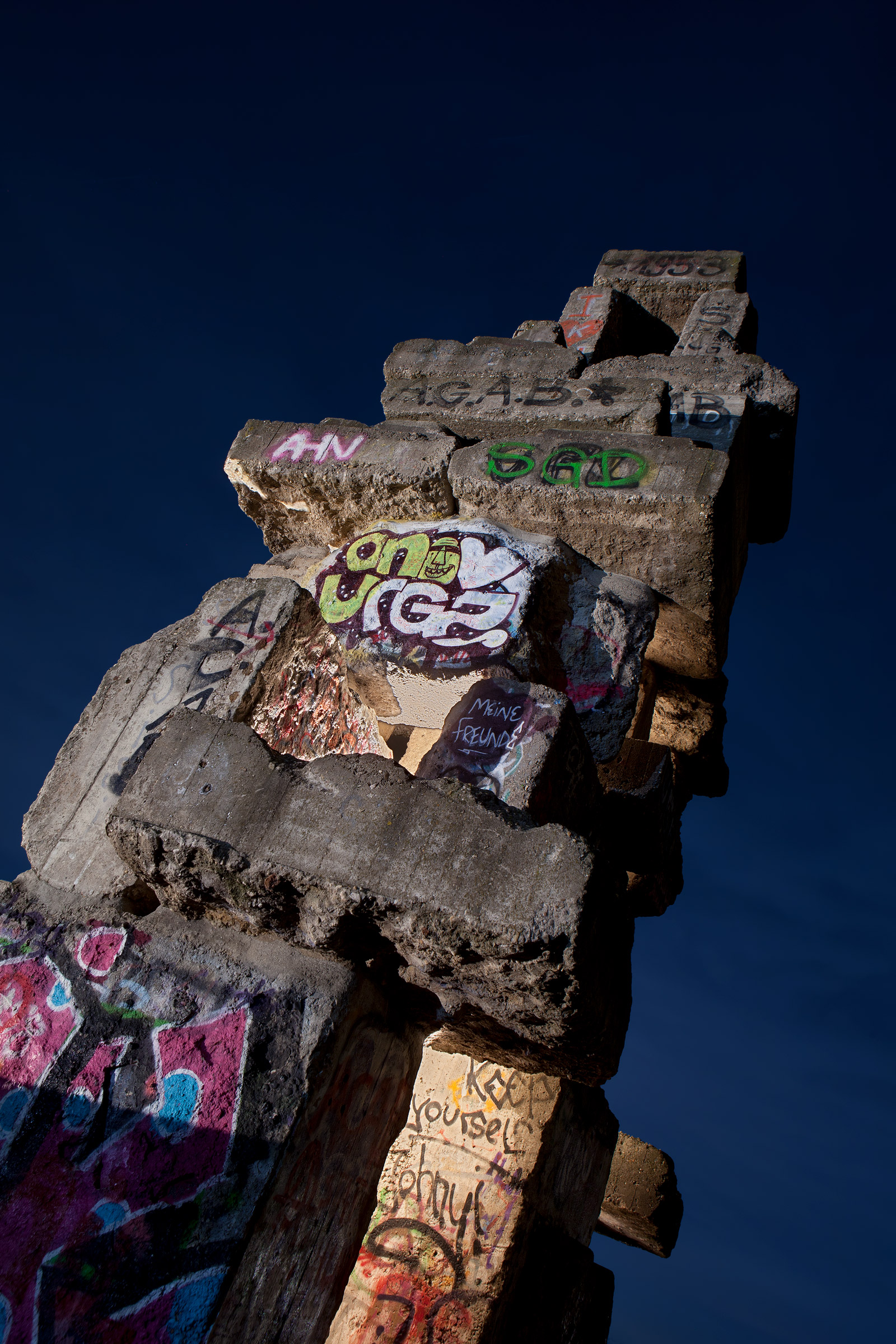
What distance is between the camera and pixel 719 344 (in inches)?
205

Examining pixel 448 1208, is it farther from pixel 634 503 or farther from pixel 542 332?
pixel 542 332

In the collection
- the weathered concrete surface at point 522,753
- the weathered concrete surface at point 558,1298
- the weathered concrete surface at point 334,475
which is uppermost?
the weathered concrete surface at point 334,475

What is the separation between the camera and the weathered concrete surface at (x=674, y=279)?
635 cm

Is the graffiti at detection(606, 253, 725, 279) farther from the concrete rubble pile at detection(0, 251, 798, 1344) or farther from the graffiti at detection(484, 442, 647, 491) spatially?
the graffiti at detection(484, 442, 647, 491)

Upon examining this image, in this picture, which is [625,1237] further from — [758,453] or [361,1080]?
[758,453]

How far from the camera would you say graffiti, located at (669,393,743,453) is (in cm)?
412

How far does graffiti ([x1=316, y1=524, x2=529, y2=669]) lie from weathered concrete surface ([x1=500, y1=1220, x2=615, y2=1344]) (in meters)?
2.21

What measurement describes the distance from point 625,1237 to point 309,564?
420cm

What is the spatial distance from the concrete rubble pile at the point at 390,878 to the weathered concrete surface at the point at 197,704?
0.01 meters

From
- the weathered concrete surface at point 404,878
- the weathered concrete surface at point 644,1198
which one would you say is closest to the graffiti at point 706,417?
the weathered concrete surface at point 404,878

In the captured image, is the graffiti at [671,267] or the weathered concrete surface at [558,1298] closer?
the weathered concrete surface at [558,1298]

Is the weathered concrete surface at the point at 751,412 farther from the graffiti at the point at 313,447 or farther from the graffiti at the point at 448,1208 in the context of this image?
the graffiti at the point at 448,1208

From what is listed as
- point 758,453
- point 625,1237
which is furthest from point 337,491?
point 625,1237

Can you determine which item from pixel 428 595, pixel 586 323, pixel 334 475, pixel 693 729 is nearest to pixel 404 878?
pixel 428 595
